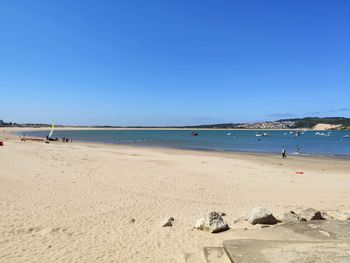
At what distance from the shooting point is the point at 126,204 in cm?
1184

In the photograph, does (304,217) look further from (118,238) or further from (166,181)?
(166,181)

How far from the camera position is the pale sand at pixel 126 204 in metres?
7.64

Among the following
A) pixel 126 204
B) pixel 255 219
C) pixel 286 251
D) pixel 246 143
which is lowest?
pixel 246 143

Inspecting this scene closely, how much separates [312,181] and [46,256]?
14.6 metres

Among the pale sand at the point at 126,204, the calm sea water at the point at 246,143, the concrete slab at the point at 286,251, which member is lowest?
the calm sea water at the point at 246,143

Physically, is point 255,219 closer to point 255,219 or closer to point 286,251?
point 255,219

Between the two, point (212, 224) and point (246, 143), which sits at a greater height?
point (212, 224)

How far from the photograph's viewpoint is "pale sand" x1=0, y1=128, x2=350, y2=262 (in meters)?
7.64

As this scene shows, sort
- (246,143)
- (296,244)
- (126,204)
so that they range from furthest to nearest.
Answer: (246,143) < (126,204) < (296,244)

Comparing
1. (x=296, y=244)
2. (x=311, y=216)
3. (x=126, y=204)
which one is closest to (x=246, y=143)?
(x=126, y=204)

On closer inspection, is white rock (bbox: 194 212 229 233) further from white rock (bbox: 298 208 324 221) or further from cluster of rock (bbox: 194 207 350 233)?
white rock (bbox: 298 208 324 221)

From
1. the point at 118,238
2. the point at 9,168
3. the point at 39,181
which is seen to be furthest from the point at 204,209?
the point at 9,168

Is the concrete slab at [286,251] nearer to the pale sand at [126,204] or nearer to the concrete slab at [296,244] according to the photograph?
the concrete slab at [296,244]

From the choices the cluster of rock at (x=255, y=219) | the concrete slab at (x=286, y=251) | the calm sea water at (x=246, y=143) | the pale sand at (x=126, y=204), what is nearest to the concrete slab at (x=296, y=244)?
the concrete slab at (x=286, y=251)
